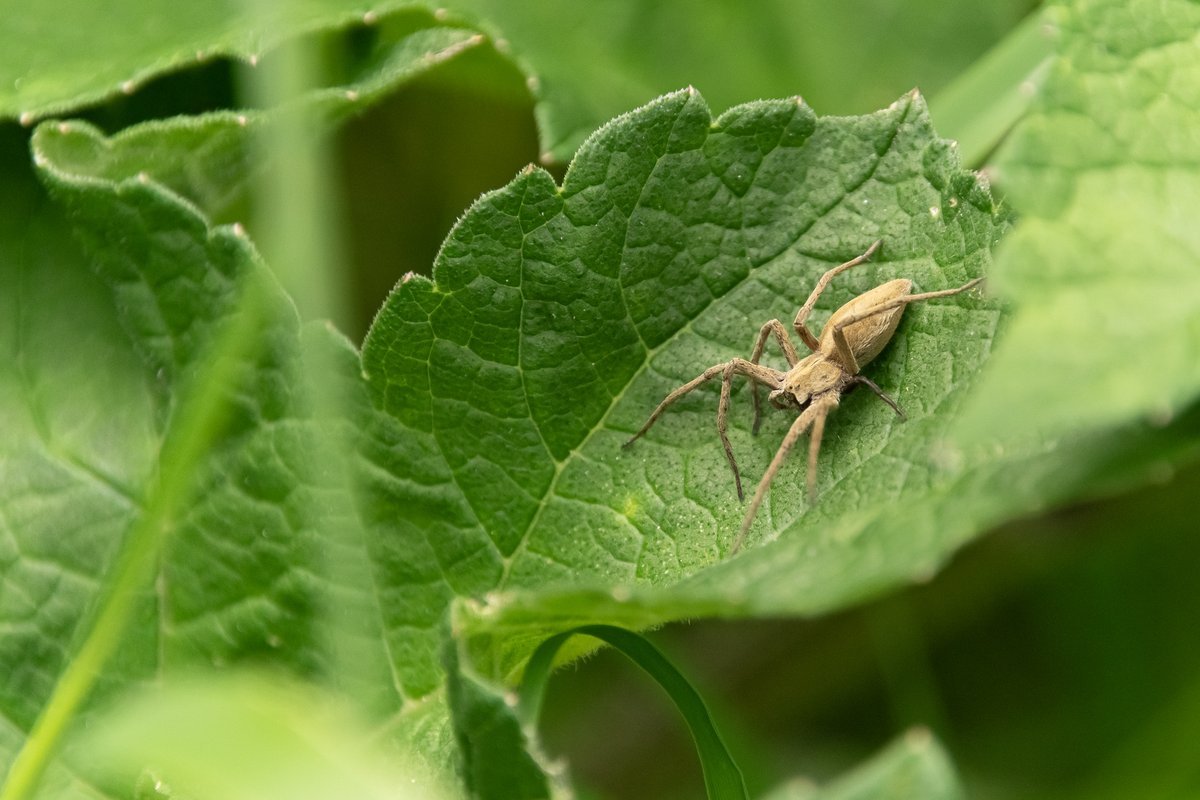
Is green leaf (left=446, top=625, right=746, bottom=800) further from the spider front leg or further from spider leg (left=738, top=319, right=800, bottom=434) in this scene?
spider leg (left=738, top=319, right=800, bottom=434)

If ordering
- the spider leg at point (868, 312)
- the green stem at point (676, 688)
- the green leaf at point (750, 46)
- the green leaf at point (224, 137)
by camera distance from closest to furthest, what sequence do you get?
1. the green stem at point (676, 688)
2. the spider leg at point (868, 312)
3. the green leaf at point (224, 137)
4. the green leaf at point (750, 46)

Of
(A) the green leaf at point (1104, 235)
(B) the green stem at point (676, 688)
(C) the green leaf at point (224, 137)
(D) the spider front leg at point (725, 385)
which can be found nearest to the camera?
(A) the green leaf at point (1104, 235)

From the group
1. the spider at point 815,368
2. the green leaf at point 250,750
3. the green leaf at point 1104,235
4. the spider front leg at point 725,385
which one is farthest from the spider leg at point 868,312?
the green leaf at point 250,750

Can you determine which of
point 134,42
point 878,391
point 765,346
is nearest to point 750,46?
point 765,346

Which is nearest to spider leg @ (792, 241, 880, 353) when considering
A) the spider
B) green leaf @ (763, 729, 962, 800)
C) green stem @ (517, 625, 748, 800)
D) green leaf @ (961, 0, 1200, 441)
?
the spider

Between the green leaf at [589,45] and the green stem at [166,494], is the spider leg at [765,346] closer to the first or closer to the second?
the green leaf at [589,45]

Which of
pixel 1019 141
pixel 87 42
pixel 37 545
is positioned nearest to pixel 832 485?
pixel 1019 141

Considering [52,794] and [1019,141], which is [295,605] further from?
[1019,141]
